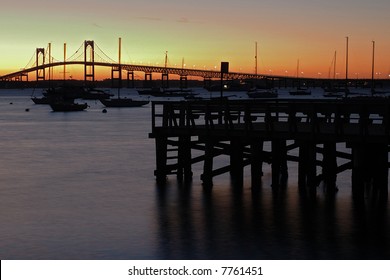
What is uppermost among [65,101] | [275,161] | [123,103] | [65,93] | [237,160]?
[275,161]

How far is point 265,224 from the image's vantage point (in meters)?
23.1

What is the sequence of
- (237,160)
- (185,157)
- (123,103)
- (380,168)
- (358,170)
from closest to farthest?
(358,170)
(380,168)
(237,160)
(185,157)
(123,103)

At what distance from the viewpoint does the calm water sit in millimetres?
19766

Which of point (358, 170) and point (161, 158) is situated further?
point (161, 158)

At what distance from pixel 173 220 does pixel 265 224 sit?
2839 mm

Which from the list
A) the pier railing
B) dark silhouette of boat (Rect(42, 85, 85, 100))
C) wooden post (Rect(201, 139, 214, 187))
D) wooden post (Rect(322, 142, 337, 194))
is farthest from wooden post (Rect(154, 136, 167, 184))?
dark silhouette of boat (Rect(42, 85, 85, 100))

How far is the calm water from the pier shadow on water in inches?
1.1

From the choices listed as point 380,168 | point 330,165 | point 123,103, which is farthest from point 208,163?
point 123,103

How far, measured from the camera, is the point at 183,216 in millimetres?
24516

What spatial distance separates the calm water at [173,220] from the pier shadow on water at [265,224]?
27 millimetres

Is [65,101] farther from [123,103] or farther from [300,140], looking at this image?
[300,140]
